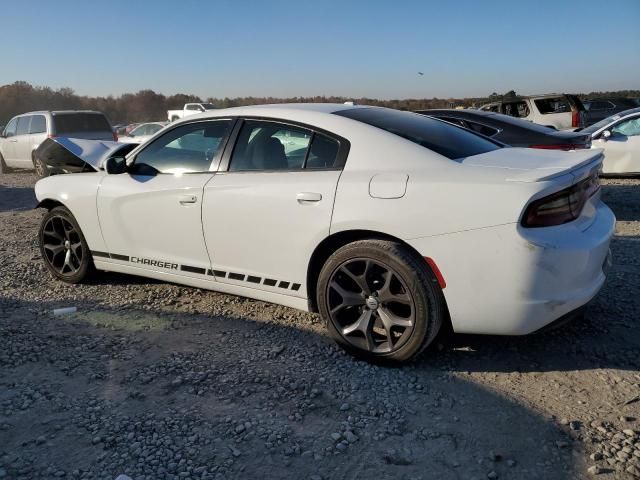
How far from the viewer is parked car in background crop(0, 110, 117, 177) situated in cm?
1337

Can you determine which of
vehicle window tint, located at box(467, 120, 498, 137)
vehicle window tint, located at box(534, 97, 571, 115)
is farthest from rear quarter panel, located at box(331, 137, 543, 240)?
vehicle window tint, located at box(534, 97, 571, 115)

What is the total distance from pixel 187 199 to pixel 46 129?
38.2 ft

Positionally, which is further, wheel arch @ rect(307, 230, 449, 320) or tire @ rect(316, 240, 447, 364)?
wheel arch @ rect(307, 230, 449, 320)

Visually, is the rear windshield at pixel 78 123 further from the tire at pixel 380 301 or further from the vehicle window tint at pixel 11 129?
the tire at pixel 380 301

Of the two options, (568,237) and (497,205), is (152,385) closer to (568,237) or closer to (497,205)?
(497,205)

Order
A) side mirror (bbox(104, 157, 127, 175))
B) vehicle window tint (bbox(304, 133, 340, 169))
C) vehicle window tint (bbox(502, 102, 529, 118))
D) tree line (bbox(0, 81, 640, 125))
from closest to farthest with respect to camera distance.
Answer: vehicle window tint (bbox(304, 133, 340, 169)) < side mirror (bbox(104, 157, 127, 175)) < vehicle window tint (bbox(502, 102, 529, 118)) < tree line (bbox(0, 81, 640, 125))

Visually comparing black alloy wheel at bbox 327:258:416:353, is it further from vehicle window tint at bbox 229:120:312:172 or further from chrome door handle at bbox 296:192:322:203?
vehicle window tint at bbox 229:120:312:172

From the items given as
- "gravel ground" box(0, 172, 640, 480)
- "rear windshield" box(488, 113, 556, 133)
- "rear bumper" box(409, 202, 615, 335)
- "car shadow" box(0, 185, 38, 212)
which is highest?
"rear windshield" box(488, 113, 556, 133)

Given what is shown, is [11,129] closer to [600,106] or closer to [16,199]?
[16,199]

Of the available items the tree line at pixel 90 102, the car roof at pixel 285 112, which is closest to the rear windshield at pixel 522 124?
the car roof at pixel 285 112

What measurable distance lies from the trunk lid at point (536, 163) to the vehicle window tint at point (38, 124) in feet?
43.2

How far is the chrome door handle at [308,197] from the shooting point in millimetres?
3201

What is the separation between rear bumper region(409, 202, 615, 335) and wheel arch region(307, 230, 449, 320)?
137mm

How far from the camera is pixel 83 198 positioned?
14.7 ft
